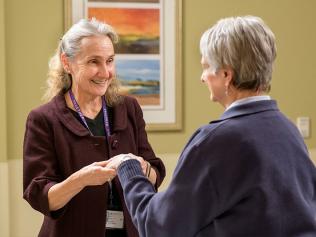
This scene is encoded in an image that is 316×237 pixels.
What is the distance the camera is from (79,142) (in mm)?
1862

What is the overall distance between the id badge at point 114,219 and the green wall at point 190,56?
1100mm

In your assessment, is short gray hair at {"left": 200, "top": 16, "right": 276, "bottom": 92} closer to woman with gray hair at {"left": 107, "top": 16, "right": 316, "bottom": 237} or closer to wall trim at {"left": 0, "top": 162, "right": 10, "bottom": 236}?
woman with gray hair at {"left": 107, "top": 16, "right": 316, "bottom": 237}

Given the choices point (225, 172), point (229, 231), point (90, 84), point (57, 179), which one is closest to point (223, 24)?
point (225, 172)

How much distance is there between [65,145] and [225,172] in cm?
78

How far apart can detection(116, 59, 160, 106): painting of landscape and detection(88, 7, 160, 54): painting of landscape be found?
0.20 ft

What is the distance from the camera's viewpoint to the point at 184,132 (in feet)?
10.1

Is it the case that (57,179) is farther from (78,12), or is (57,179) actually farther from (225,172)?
(78,12)

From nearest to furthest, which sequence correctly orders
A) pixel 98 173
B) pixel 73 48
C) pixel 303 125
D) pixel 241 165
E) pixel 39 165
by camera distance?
pixel 241 165, pixel 98 173, pixel 39 165, pixel 73 48, pixel 303 125

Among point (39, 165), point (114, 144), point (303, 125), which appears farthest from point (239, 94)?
point (303, 125)

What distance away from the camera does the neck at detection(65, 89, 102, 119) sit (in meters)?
1.95

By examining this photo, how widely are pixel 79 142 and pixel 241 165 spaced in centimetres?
80

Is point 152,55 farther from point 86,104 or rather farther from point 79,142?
point 79,142

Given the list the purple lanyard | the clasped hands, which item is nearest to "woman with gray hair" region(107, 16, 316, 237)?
the clasped hands

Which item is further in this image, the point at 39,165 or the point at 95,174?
the point at 39,165
